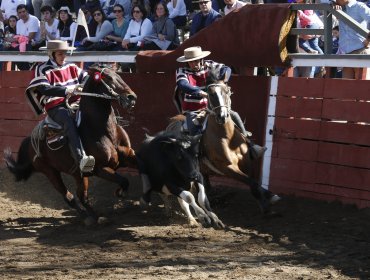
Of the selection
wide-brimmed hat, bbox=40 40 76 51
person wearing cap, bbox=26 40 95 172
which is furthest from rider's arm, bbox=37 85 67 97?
wide-brimmed hat, bbox=40 40 76 51

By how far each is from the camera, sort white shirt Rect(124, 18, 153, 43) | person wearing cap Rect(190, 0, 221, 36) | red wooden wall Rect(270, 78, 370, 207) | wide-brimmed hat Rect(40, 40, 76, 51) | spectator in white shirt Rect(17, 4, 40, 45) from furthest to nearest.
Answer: spectator in white shirt Rect(17, 4, 40, 45), white shirt Rect(124, 18, 153, 43), person wearing cap Rect(190, 0, 221, 36), wide-brimmed hat Rect(40, 40, 76, 51), red wooden wall Rect(270, 78, 370, 207)

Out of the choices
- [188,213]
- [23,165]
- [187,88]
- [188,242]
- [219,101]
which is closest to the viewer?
[188,242]

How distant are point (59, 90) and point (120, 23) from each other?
4.36 m

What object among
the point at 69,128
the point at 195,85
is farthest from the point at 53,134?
the point at 195,85

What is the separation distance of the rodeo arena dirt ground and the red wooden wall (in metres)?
0.24

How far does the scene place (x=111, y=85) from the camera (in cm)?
972

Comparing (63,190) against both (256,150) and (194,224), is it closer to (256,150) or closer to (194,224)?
(194,224)

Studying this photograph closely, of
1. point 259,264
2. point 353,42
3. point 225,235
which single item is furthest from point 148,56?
point 259,264

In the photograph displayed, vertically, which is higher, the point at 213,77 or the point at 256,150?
the point at 213,77

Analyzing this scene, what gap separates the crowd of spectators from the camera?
12562 millimetres

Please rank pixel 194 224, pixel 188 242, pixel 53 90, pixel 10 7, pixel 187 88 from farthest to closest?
1. pixel 10 7
2. pixel 187 88
3. pixel 53 90
4. pixel 194 224
5. pixel 188 242

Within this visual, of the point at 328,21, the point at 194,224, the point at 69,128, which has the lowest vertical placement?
the point at 194,224

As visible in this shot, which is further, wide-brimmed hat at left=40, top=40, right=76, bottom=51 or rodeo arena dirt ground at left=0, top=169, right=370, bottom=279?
wide-brimmed hat at left=40, top=40, right=76, bottom=51

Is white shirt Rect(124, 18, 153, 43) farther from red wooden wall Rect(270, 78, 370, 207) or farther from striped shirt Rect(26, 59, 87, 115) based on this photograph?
red wooden wall Rect(270, 78, 370, 207)
